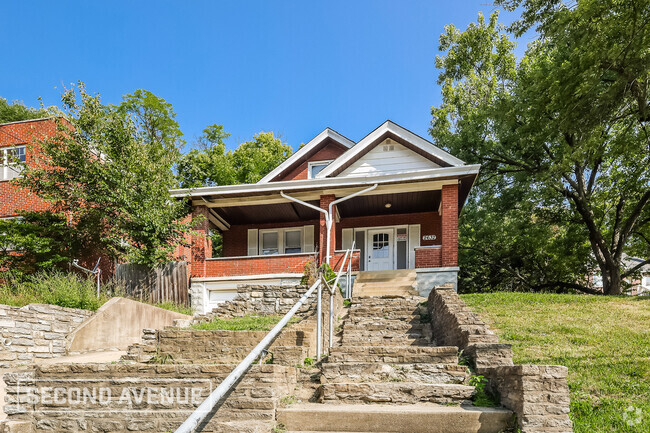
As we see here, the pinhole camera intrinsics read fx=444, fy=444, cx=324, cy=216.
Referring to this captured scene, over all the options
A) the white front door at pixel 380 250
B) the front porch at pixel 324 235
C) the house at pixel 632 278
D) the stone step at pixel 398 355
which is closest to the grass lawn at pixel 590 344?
the stone step at pixel 398 355

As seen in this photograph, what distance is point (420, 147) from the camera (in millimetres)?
14234

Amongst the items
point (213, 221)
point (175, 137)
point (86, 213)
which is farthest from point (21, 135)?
point (175, 137)

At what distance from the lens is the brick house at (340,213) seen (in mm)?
13031

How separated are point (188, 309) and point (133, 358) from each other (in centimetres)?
638

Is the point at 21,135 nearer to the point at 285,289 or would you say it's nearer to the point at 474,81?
the point at 285,289

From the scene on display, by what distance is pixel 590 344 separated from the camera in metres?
6.36

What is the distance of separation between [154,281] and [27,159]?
801 cm

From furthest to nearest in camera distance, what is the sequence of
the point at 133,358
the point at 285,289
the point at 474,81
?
the point at 474,81
the point at 285,289
the point at 133,358

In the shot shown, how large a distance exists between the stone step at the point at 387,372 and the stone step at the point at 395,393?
0.38 meters

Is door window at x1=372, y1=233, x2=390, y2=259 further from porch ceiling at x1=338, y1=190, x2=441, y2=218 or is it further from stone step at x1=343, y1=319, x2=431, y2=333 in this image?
stone step at x1=343, y1=319, x2=431, y2=333

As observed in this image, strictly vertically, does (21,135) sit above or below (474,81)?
below

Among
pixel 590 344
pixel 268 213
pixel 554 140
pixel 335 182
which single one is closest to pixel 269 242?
pixel 268 213

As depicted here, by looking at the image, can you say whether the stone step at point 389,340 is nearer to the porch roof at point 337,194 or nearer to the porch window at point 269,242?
the porch roof at point 337,194

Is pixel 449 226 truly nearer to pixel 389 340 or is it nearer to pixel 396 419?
pixel 389 340
